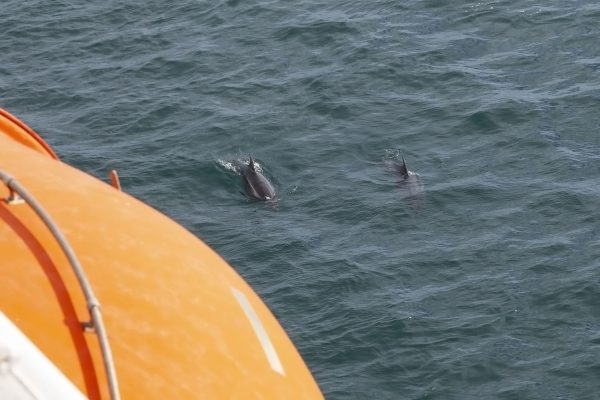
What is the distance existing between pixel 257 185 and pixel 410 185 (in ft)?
8.15

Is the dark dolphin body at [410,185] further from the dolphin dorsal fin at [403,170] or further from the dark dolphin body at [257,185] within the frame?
the dark dolphin body at [257,185]

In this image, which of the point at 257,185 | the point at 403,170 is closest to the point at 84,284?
the point at 257,185

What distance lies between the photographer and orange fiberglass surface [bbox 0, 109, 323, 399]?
13.9 feet

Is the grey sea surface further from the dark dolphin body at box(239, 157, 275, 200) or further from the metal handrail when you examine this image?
the metal handrail

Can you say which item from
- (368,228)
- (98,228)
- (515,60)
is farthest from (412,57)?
(98,228)

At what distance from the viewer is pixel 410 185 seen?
1947 cm

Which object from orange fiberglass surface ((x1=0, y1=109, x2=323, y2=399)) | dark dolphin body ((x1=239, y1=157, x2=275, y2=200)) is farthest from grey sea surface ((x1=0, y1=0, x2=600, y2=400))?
orange fiberglass surface ((x1=0, y1=109, x2=323, y2=399))

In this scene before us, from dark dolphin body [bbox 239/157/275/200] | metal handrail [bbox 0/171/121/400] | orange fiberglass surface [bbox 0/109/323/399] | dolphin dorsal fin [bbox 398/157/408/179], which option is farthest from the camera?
dolphin dorsal fin [bbox 398/157/408/179]

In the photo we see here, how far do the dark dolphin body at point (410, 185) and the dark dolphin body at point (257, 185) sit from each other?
212 centimetres

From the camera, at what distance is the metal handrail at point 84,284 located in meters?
4.03

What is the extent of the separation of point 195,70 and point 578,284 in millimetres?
10686

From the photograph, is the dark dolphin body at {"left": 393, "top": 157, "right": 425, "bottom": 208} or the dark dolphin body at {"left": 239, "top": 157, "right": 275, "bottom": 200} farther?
the dark dolphin body at {"left": 239, "top": 157, "right": 275, "bottom": 200}

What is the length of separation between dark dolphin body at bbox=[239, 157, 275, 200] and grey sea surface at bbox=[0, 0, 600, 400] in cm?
29

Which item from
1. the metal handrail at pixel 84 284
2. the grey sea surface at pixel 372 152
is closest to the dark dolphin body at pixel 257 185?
the grey sea surface at pixel 372 152
